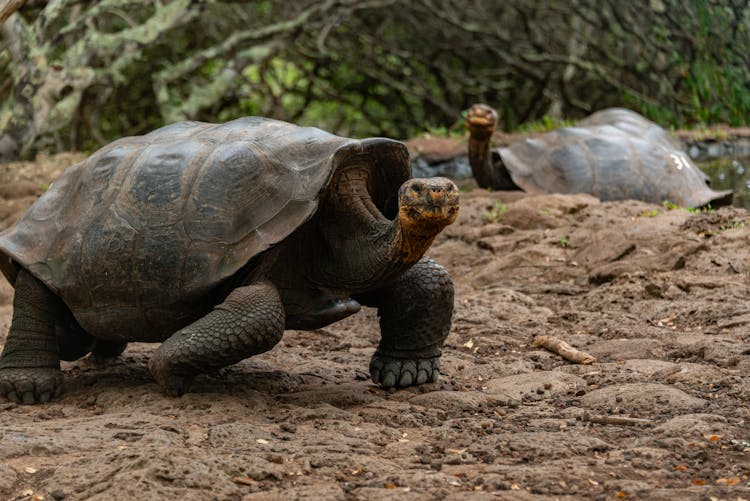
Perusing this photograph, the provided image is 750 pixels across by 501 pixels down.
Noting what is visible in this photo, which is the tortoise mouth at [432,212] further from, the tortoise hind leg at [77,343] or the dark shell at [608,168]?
the dark shell at [608,168]

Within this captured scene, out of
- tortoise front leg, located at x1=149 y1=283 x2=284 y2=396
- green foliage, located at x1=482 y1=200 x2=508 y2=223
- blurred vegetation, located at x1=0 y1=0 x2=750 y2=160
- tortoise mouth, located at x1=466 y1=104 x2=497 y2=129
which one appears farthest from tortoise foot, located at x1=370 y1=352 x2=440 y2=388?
blurred vegetation, located at x1=0 y1=0 x2=750 y2=160

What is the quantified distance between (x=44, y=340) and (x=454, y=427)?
1762mm

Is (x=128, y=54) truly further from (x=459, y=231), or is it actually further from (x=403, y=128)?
(x=403, y=128)

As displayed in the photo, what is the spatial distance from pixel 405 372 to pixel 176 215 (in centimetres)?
110

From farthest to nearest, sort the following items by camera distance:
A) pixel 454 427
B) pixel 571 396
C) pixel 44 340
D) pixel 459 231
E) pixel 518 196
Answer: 1. pixel 518 196
2. pixel 459 231
3. pixel 44 340
4. pixel 571 396
5. pixel 454 427

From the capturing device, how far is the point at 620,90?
15.3 m

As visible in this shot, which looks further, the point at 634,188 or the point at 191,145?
the point at 634,188

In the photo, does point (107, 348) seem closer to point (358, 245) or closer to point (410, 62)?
point (358, 245)

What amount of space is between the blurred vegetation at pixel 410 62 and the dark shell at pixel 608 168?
4182 millimetres

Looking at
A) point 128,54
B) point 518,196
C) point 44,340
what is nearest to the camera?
point 44,340

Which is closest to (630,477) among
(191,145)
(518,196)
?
(191,145)

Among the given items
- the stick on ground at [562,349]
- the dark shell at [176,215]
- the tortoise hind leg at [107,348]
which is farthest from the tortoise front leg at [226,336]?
the stick on ground at [562,349]

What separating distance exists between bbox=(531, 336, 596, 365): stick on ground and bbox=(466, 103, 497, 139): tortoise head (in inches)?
157

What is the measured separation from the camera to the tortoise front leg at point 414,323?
13.6ft
